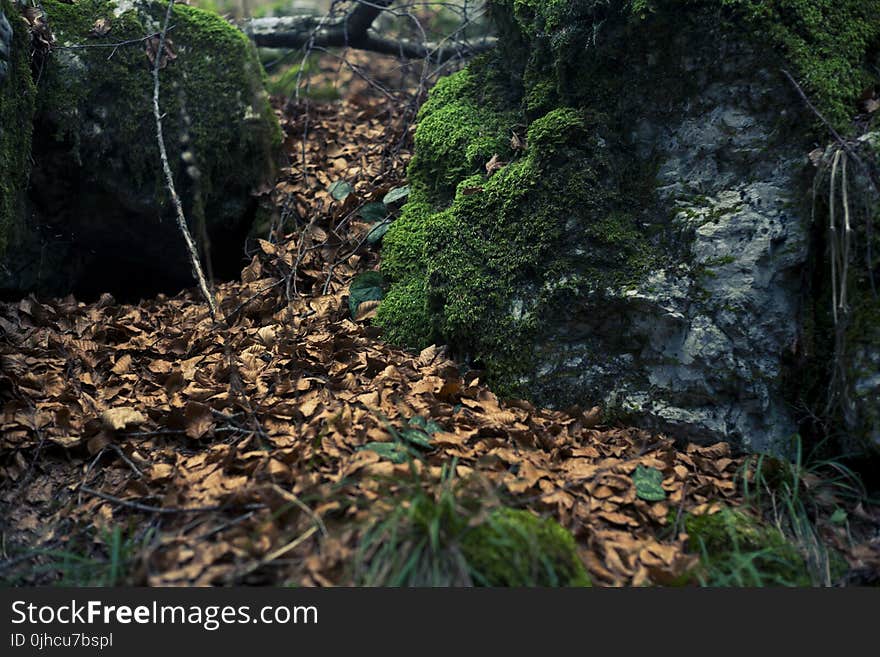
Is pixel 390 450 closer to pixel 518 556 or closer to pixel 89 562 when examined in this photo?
pixel 518 556

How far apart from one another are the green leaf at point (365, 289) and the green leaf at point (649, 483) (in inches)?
77.1

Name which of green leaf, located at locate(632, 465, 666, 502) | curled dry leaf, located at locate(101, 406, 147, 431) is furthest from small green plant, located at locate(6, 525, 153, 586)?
green leaf, located at locate(632, 465, 666, 502)

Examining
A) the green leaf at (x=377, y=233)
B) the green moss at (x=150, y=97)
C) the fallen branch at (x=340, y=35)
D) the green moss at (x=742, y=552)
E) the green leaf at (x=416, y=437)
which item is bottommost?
the green moss at (x=742, y=552)

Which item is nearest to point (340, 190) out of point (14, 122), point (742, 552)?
point (14, 122)

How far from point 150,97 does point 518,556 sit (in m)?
3.82

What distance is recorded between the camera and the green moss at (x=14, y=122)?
139 inches

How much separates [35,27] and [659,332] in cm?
397

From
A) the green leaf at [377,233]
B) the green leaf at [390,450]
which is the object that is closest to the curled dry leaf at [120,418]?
the green leaf at [390,450]

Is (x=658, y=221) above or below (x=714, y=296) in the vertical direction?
above

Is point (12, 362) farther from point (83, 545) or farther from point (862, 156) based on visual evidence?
point (862, 156)

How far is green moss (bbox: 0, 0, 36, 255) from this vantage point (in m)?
3.53

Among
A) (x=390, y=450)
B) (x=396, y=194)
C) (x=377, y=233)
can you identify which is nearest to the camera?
(x=390, y=450)

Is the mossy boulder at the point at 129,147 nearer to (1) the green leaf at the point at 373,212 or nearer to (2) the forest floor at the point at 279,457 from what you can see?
(2) the forest floor at the point at 279,457

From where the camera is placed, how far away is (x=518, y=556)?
7.24ft
